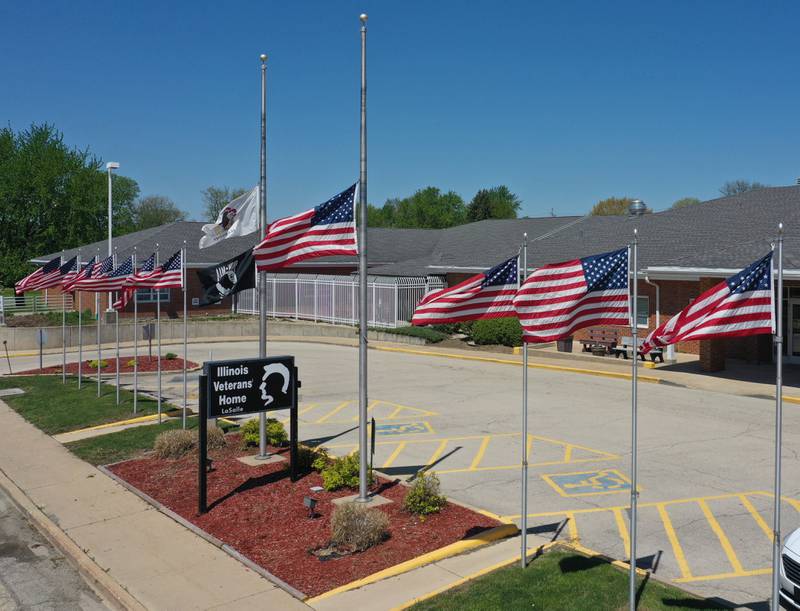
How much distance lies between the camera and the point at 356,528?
33.8 ft

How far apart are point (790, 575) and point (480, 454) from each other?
792cm

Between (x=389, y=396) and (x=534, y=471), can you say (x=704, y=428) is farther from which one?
(x=389, y=396)

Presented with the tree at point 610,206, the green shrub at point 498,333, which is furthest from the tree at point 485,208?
the green shrub at point 498,333

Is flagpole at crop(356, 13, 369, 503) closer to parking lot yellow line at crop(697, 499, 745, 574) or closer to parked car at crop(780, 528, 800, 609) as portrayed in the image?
parking lot yellow line at crop(697, 499, 745, 574)

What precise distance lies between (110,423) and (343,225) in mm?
10393

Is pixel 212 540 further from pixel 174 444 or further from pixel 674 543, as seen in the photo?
pixel 674 543

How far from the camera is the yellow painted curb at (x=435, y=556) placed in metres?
9.14

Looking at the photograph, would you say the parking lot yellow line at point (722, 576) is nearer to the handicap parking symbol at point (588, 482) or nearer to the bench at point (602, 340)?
the handicap parking symbol at point (588, 482)

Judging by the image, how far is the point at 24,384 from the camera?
2594 cm

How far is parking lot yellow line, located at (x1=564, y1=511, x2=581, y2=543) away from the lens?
1072 cm

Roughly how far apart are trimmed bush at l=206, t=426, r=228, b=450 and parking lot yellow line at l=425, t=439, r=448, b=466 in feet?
13.8

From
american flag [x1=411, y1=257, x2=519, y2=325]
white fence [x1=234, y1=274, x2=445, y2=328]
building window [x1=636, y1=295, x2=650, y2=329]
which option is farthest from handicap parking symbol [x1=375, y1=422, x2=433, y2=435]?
white fence [x1=234, y1=274, x2=445, y2=328]

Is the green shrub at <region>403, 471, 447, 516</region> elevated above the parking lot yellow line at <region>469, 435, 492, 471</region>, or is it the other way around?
the green shrub at <region>403, 471, 447, 516</region>

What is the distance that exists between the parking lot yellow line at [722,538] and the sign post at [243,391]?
6.49 metres
